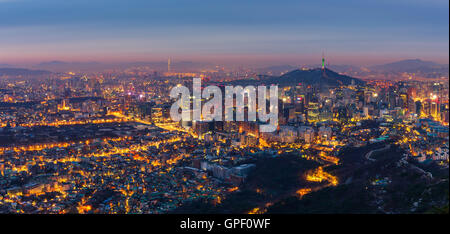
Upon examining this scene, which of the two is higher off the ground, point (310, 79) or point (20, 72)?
point (20, 72)

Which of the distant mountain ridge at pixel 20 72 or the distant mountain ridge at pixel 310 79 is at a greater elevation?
the distant mountain ridge at pixel 20 72

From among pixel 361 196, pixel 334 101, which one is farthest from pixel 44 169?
pixel 334 101

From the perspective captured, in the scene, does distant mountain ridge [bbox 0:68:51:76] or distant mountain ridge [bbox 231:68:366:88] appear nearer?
distant mountain ridge [bbox 231:68:366:88]

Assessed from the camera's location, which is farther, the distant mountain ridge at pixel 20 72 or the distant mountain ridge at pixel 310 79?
the distant mountain ridge at pixel 20 72

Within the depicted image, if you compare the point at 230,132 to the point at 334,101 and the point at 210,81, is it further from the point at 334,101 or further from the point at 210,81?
the point at 210,81

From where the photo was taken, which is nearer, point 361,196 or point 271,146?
point 361,196

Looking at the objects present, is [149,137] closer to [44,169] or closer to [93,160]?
[93,160]

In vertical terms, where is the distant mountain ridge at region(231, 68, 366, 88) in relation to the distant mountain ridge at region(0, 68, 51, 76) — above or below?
below

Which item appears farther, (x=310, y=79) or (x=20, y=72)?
(x=20, y=72)
